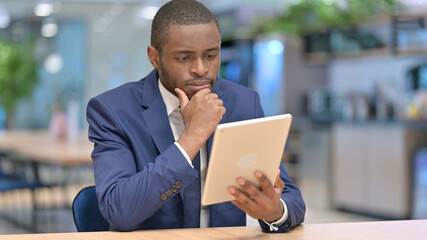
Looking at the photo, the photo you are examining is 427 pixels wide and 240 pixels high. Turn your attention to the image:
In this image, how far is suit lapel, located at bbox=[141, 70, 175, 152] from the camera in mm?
1572

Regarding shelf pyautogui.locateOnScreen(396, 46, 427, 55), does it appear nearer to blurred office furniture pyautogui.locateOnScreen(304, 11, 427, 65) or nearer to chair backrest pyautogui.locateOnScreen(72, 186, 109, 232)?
blurred office furniture pyautogui.locateOnScreen(304, 11, 427, 65)

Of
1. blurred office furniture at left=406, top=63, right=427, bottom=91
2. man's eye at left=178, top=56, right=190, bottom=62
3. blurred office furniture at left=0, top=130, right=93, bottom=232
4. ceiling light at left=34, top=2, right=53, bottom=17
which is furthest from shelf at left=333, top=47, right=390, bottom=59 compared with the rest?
man's eye at left=178, top=56, right=190, bottom=62

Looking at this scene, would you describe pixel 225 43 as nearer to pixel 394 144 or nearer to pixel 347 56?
pixel 347 56

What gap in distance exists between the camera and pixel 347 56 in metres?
6.93

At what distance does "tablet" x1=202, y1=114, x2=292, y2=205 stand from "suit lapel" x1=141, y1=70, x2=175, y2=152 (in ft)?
1.00

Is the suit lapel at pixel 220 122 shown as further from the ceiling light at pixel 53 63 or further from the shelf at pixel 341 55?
the ceiling light at pixel 53 63

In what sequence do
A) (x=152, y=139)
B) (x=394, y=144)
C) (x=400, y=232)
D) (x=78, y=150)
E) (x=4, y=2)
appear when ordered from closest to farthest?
(x=400, y=232), (x=152, y=139), (x=78, y=150), (x=394, y=144), (x=4, y=2)

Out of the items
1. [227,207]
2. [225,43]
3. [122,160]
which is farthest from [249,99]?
[225,43]

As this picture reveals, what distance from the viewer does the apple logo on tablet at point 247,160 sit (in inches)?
50.3

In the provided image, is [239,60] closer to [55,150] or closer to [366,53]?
[366,53]

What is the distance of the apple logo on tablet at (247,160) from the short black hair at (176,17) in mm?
407

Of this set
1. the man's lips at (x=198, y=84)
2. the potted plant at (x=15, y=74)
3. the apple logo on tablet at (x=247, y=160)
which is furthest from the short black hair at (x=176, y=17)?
the potted plant at (x=15, y=74)

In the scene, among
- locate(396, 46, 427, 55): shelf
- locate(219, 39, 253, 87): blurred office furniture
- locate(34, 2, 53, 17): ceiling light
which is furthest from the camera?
locate(219, 39, 253, 87): blurred office furniture

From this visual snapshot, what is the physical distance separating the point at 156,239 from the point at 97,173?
26cm
